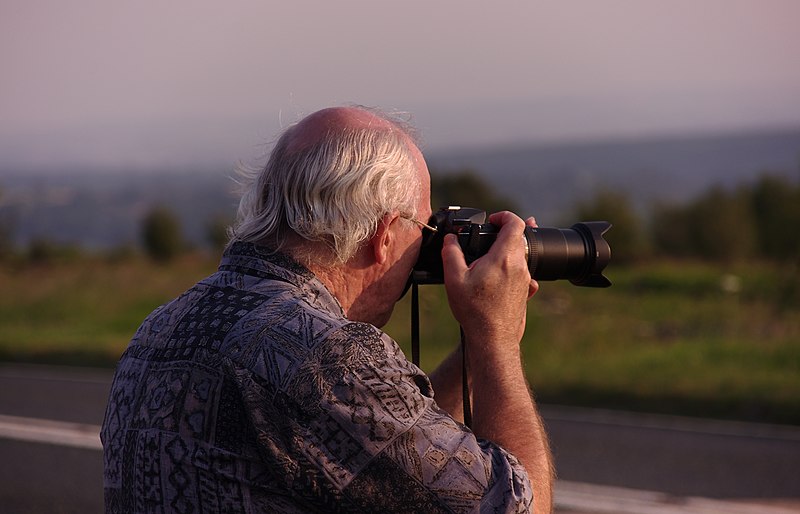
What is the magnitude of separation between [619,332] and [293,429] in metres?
9.80

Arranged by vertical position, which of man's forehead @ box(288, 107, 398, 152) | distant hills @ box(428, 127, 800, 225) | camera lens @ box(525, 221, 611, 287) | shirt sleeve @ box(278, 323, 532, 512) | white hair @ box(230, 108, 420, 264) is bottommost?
distant hills @ box(428, 127, 800, 225)

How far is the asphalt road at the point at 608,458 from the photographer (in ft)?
17.7

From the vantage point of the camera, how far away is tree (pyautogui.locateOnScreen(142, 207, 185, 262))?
31.1m

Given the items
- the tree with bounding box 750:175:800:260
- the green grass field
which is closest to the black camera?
the green grass field

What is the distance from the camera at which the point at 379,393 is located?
1713mm

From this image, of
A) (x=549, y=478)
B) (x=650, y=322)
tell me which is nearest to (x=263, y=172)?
(x=549, y=478)

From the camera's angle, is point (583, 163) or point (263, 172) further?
point (583, 163)

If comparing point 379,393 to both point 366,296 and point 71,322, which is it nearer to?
point 366,296

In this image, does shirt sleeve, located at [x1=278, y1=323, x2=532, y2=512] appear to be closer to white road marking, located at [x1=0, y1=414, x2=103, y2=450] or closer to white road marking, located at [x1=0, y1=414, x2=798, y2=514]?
white road marking, located at [x1=0, y1=414, x2=798, y2=514]

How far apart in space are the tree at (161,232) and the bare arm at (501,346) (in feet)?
96.4

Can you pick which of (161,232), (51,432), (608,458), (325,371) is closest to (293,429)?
(325,371)

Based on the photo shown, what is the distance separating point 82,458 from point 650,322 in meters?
7.86

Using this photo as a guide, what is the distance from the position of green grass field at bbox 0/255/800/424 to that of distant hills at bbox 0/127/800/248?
2231 millimetres

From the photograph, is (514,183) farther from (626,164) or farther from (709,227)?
(709,227)
